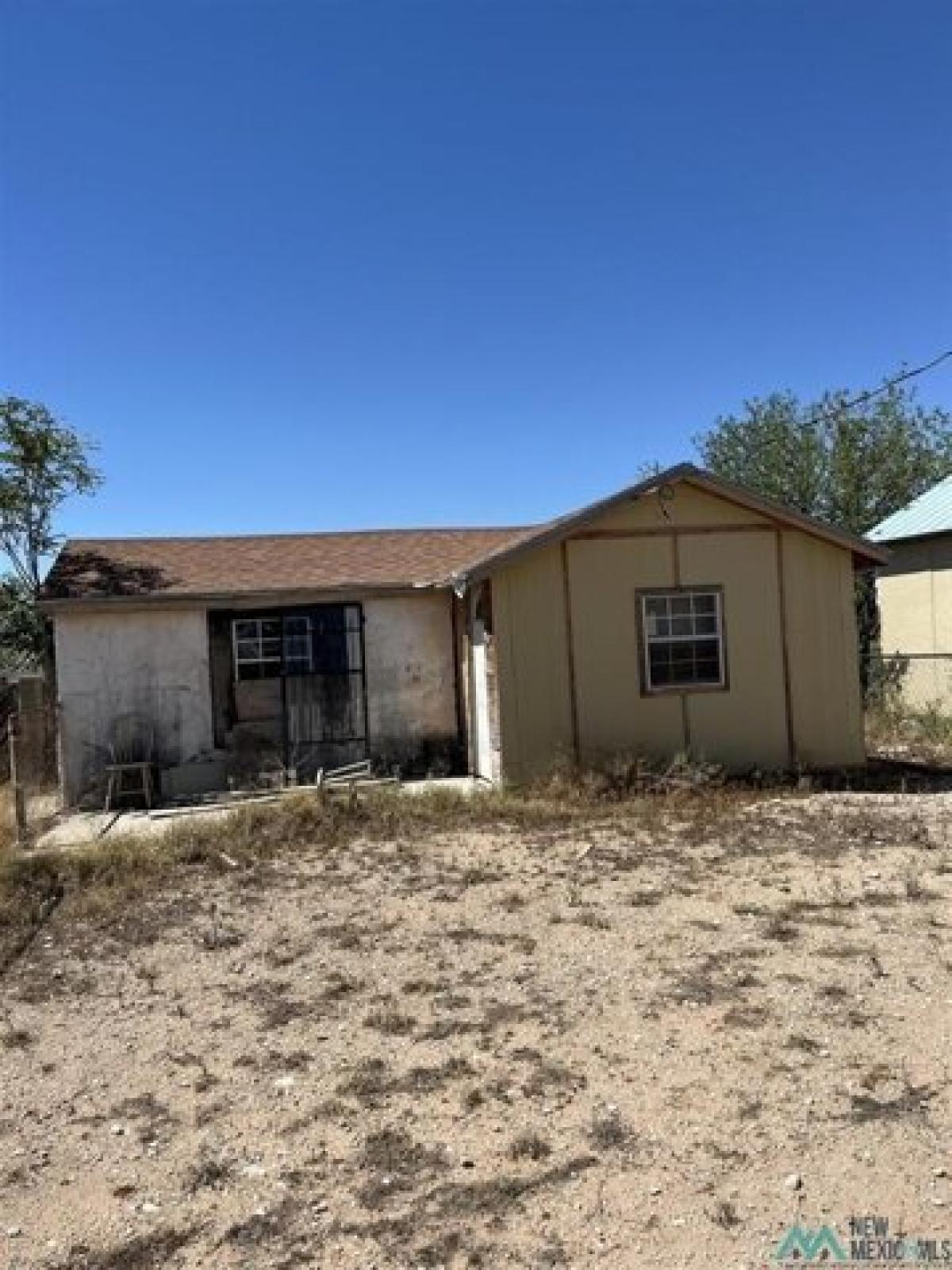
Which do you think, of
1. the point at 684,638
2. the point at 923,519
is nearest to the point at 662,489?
the point at 684,638

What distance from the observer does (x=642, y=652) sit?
526 inches

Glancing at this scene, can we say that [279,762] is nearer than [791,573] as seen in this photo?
No

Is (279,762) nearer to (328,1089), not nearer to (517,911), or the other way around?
(517,911)

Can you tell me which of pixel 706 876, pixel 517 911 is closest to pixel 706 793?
pixel 706 876

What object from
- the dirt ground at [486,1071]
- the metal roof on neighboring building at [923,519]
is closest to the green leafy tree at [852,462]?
the metal roof on neighboring building at [923,519]

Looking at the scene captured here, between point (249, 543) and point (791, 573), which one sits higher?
point (249, 543)

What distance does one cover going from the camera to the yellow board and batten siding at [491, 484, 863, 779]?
1303 centimetres

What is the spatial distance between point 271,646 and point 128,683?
1.94 metres

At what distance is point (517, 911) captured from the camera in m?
7.80

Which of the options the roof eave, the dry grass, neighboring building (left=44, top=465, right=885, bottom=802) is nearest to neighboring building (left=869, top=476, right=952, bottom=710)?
neighboring building (left=44, top=465, right=885, bottom=802)

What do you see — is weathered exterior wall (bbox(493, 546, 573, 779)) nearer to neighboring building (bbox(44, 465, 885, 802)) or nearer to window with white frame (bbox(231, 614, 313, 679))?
neighboring building (bbox(44, 465, 885, 802))

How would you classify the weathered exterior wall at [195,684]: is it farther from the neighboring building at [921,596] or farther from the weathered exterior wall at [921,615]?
the neighboring building at [921,596]

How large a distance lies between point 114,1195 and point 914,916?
17.0 feet

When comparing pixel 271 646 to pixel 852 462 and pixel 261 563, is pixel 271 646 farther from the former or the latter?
pixel 852 462
